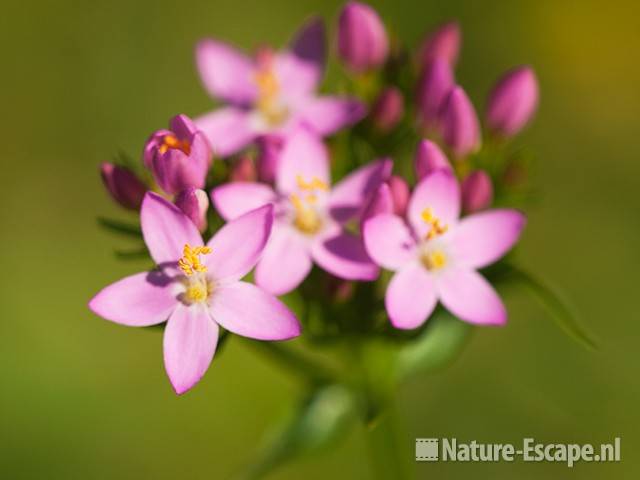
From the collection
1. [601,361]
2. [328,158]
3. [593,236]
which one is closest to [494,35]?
[593,236]

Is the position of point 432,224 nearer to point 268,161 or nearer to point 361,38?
point 268,161

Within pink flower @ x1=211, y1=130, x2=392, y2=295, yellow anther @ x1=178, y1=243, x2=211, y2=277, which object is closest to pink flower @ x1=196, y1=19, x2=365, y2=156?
pink flower @ x1=211, y1=130, x2=392, y2=295

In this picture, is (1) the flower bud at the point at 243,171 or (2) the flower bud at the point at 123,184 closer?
(2) the flower bud at the point at 123,184

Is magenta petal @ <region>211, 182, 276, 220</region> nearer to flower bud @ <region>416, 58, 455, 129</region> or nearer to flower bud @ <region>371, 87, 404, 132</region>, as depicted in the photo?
flower bud @ <region>371, 87, 404, 132</region>

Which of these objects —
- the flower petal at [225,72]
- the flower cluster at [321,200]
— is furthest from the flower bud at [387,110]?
the flower petal at [225,72]

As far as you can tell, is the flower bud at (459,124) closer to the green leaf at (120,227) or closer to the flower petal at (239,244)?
the flower petal at (239,244)
